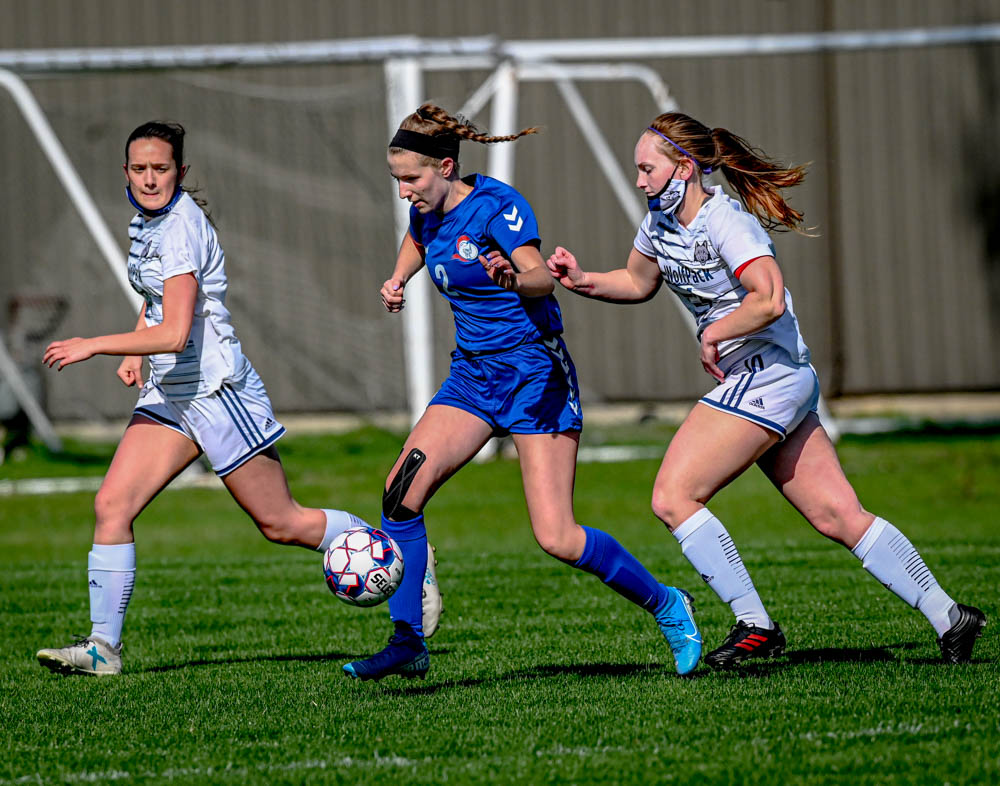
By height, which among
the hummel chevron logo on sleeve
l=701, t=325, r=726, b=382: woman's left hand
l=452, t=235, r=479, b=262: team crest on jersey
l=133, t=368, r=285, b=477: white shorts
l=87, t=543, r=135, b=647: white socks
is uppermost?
the hummel chevron logo on sleeve

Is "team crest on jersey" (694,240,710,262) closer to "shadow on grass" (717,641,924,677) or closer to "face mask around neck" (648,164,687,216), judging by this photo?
"face mask around neck" (648,164,687,216)

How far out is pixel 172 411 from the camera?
241 inches

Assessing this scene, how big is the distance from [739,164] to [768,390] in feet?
2.98

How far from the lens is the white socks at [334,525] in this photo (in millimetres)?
6309

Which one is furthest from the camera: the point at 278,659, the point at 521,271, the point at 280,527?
the point at 278,659

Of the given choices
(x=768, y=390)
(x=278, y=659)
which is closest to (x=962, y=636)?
(x=768, y=390)

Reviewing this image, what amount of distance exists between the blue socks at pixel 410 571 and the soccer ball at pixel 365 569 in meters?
0.06

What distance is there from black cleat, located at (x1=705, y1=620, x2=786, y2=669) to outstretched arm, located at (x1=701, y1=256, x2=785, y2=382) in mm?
1097

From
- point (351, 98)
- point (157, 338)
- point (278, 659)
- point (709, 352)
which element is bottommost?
point (278, 659)

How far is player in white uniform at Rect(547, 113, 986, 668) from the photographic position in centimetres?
546

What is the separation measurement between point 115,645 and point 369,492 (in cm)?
696

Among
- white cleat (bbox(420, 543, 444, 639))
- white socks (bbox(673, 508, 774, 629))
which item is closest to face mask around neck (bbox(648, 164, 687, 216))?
white socks (bbox(673, 508, 774, 629))

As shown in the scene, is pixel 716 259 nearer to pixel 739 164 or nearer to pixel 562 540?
pixel 739 164

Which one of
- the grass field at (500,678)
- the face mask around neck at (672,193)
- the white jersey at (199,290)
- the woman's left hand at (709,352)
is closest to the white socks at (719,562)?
the grass field at (500,678)
